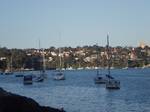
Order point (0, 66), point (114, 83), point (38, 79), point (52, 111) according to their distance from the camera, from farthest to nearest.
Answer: point (0, 66)
point (38, 79)
point (114, 83)
point (52, 111)

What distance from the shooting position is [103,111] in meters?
51.9

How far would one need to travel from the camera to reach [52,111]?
3975cm

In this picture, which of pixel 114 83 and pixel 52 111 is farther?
pixel 114 83

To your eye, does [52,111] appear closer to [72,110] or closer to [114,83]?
[72,110]

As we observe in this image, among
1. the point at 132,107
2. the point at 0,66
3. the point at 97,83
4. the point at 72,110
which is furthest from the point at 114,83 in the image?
the point at 0,66

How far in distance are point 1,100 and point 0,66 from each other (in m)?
151

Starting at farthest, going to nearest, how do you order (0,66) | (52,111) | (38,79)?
(0,66), (38,79), (52,111)

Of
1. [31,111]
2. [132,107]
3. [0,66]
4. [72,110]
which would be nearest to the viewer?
[31,111]

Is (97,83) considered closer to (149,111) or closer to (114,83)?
(114,83)

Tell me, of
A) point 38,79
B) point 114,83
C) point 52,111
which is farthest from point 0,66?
point 52,111

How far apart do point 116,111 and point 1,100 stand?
2143 cm

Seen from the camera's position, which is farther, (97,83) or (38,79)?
(38,79)

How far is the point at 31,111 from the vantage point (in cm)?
3278

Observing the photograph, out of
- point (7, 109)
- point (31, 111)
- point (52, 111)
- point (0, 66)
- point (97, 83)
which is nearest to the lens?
point (7, 109)
